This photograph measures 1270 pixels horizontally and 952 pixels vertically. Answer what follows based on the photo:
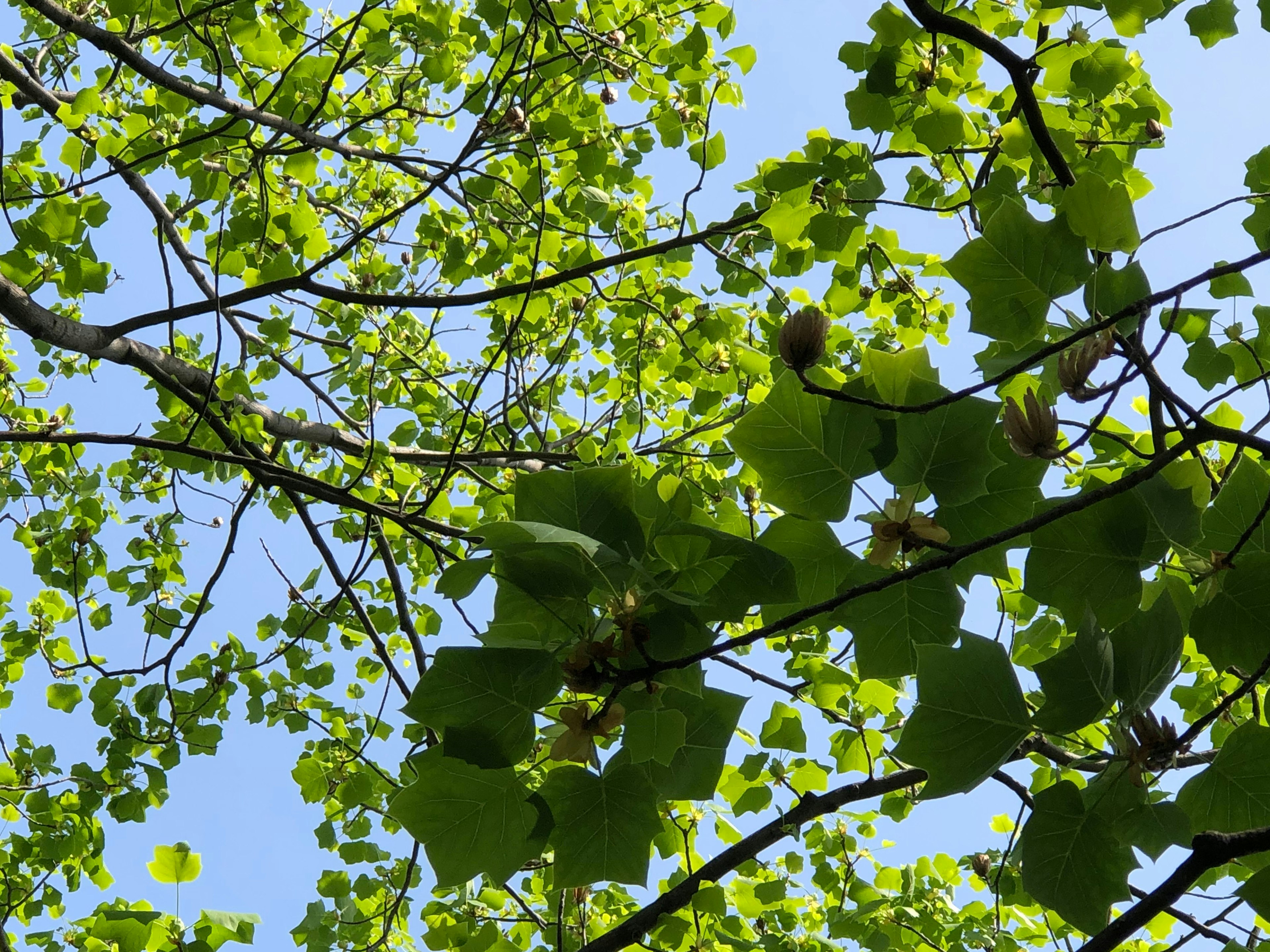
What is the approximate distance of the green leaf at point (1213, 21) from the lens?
1.77 m

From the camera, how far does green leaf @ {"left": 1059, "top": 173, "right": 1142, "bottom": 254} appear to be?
88 cm

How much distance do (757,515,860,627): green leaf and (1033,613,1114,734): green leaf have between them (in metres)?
0.20

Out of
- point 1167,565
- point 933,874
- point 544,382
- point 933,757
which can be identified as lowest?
point 933,757

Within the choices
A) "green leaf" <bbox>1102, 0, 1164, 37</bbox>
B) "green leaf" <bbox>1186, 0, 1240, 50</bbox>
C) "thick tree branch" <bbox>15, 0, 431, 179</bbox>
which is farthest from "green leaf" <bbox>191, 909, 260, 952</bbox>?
"green leaf" <bbox>1186, 0, 1240, 50</bbox>

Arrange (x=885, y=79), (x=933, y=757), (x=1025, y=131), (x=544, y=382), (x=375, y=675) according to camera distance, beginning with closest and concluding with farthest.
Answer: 1. (x=933, y=757)
2. (x=885, y=79)
3. (x=1025, y=131)
4. (x=375, y=675)
5. (x=544, y=382)

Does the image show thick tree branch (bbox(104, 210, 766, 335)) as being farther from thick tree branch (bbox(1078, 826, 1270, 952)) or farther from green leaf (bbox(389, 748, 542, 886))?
thick tree branch (bbox(1078, 826, 1270, 952))

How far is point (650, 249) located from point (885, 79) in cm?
64

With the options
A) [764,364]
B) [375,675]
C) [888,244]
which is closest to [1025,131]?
[888,244]

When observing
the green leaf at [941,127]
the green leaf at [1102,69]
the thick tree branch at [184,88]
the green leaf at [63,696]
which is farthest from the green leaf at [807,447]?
the green leaf at [63,696]

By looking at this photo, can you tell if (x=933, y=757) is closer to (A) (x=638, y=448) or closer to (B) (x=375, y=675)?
(A) (x=638, y=448)

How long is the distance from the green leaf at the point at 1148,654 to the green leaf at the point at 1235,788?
0.37 feet

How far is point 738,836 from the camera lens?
9.82 feet

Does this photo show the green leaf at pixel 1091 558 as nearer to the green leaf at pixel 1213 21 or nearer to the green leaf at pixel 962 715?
the green leaf at pixel 962 715

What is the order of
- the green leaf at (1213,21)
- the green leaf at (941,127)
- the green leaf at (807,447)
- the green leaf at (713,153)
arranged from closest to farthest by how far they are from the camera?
1. the green leaf at (807,447)
2. the green leaf at (1213,21)
3. the green leaf at (941,127)
4. the green leaf at (713,153)
